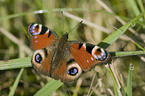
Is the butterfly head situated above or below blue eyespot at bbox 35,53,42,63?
below

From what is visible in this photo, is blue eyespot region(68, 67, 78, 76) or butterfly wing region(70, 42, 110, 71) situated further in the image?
blue eyespot region(68, 67, 78, 76)

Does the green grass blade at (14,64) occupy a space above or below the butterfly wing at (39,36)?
below

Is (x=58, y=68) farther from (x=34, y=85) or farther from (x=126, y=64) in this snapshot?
(x=126, y=64)

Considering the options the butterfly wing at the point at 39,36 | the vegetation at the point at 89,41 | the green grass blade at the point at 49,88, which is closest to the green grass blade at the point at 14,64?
the vegetation at the point at 89,41

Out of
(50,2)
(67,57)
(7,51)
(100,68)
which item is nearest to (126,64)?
(100,68)

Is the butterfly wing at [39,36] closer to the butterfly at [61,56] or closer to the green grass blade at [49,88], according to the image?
the butterfly at [61,56]

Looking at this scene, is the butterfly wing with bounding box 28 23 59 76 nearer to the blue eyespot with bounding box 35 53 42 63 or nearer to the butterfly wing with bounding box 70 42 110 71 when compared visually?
the blue eyespot with bounding box 35 53 42 63

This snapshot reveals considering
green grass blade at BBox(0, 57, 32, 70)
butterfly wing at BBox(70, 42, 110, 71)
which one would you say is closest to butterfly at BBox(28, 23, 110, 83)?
butterfly wing at BBox(70, 42, 110, 71)

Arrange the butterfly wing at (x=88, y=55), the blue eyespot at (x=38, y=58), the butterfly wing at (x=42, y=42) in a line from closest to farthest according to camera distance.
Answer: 1. the butterfly wing at (x=88, y=55)
2. the blue eyespot at (x=38, y=58)
3. the butterfly wing at (x=42, y=42)

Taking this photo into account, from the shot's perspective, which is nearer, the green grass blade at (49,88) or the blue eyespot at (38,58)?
the green grass blade at (49,88)
